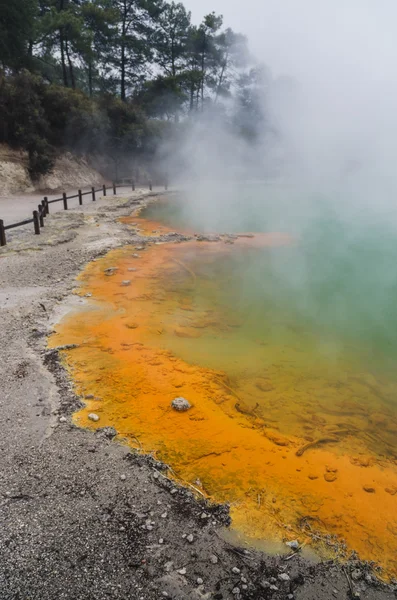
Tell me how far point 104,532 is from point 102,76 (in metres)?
28.8

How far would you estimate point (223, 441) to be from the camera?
3.37 metres

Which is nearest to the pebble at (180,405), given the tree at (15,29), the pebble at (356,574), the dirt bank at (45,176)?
the pebble at (356,574)

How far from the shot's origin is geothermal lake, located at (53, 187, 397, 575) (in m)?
2.83

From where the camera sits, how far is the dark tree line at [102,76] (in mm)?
16391

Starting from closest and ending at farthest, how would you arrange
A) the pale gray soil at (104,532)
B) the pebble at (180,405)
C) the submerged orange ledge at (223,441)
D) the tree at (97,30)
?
the pale gray soil at (104,532) → the submerged orange ledge at (223,441) → the pebble at (180,405) → the tree at (97,30)

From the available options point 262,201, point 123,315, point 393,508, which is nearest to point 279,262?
point 123,315

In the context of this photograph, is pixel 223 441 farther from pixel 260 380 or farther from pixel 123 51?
pixel 123 51

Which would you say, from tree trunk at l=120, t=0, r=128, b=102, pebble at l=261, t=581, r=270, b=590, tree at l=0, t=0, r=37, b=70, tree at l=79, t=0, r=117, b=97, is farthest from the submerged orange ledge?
tree trunk at l=120, t=0, r=128, b=102

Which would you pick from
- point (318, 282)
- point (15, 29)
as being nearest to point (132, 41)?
point (15, 29)

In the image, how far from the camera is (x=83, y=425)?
131 inches

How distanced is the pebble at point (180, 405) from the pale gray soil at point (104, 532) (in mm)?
727

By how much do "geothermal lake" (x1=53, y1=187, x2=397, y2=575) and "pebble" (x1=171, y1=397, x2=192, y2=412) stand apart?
73mm

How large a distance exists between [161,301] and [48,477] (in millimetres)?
3741

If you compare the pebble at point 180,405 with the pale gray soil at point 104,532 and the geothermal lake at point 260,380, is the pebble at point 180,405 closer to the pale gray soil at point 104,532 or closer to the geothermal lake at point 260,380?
the geothermal lake at point 260,380
